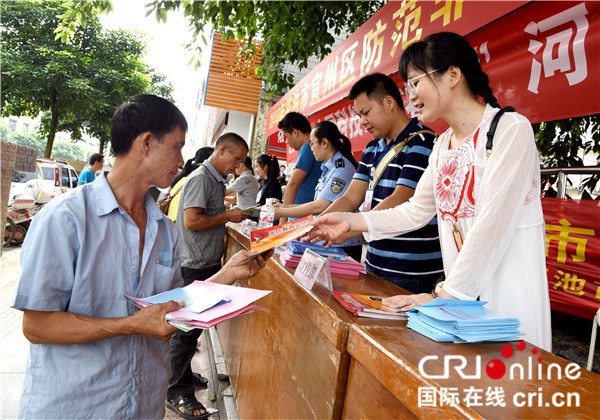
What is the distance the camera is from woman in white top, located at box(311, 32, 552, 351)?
1.22 metres

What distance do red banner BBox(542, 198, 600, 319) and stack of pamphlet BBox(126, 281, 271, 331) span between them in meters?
3.39

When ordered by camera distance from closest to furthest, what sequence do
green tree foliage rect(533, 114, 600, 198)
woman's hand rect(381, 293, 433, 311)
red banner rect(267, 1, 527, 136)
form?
woman's hand rect(381, 293, 433, 311)
red banner rect(267, 1, 527, 136)
green tree foliage rect(533, 114, 600, 198)

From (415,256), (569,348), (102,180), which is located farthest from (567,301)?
(102,180)

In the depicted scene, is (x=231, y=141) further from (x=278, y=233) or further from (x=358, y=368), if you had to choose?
(x=358, y=368)

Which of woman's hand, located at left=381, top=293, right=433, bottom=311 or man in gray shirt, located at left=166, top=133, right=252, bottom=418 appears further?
man in gray shirt, located at left=166, top=133, right=252, bottom=418

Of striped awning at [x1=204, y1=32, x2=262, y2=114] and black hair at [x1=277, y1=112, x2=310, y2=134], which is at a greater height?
striped awning at [x1=204, y1=32, x2=262, y2=114]

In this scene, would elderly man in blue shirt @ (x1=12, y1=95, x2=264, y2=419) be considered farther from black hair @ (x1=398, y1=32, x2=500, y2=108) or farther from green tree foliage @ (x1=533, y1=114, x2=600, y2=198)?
green tree foliage @ (x1=533, y1=114, x2=600, y2=198)

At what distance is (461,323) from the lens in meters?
0.95

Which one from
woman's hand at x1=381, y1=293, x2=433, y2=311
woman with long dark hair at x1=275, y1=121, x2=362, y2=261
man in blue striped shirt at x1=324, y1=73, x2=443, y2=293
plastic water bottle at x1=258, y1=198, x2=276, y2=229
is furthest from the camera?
woman with long dark hair at x1=275, y1=121, x2=362, y2=261

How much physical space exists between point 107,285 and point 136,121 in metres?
0.56

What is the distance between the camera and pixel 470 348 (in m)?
0.95

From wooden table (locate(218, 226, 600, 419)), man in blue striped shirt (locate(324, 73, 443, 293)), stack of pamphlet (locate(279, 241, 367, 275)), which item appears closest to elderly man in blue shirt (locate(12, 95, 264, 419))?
wooden table (locate(218, 226, 600, 419))

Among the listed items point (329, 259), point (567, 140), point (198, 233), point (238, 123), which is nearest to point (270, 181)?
point (198, 233)

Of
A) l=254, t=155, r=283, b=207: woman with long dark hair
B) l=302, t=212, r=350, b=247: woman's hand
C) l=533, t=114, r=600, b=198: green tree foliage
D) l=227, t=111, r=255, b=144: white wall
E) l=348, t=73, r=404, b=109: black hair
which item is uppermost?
l=227, t=111, r=255, b=144: white wall
